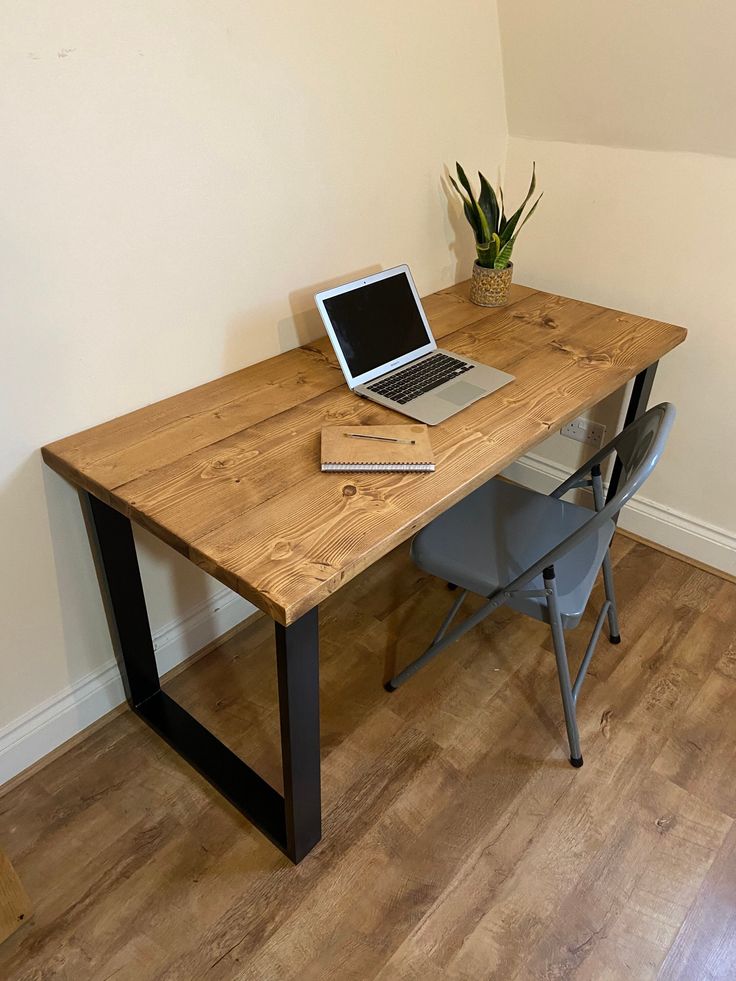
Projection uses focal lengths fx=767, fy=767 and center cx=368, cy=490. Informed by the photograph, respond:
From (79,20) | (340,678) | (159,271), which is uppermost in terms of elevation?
(79,20)

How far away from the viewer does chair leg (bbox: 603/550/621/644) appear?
71.2 inches

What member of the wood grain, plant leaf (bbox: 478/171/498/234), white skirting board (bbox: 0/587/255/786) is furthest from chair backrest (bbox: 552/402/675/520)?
the wood grain

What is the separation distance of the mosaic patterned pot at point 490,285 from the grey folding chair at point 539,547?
530mm

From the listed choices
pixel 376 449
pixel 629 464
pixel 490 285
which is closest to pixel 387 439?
pixel 376 449

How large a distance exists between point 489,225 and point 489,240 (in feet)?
0.15

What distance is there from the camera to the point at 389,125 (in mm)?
1791

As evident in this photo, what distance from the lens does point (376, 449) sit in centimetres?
139

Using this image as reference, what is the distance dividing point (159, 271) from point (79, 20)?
415 mm

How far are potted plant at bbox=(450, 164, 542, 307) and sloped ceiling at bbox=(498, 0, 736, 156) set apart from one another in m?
0.21

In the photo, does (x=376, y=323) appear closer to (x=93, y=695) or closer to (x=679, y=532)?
(x=93, y=695)

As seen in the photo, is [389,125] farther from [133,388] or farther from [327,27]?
[133,388]

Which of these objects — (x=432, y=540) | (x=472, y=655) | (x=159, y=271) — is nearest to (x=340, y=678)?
(x=472, y=655)

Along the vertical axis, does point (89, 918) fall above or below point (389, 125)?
below

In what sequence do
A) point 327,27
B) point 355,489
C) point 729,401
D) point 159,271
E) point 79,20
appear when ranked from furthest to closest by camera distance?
1. point 729,401
2. point 327,27
3. point 159,271
4. point 355,489
5. point 79,20
